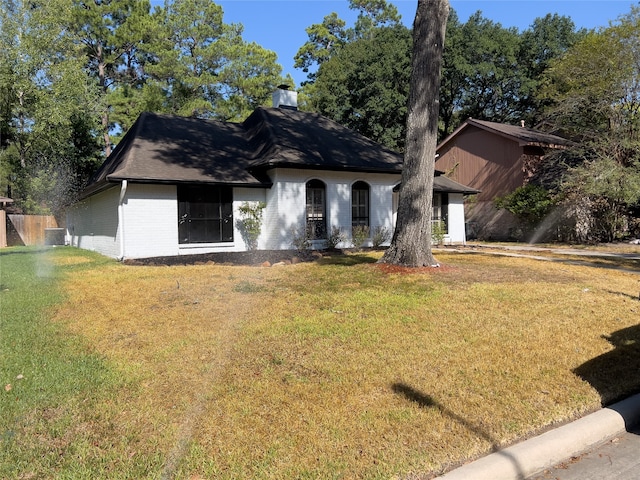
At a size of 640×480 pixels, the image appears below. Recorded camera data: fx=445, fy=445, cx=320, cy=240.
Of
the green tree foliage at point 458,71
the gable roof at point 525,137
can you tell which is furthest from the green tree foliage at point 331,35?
the gable roof at point 525,137

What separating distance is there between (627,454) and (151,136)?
15437 mm

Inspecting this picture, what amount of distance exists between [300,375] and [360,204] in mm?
12483

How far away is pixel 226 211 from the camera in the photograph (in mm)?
14227

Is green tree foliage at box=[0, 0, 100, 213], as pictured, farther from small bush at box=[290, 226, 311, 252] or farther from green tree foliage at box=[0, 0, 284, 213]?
small bush at box=[290, 226, 311, 252]

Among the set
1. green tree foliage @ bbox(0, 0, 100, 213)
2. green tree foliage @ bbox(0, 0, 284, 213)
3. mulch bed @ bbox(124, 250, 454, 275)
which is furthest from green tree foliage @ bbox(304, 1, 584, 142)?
mulch bed @ bbox(124, 250, 454, 275)

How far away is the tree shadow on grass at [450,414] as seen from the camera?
9.46ft

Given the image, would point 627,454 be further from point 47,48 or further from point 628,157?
point 47,48

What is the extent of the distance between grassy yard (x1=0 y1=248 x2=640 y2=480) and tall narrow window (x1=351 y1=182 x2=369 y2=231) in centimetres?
846

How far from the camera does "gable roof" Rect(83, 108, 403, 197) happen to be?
13.4 meters

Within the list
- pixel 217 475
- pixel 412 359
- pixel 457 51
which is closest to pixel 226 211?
pixel 412 359

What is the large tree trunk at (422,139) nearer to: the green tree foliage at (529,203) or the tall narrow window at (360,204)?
the tall narrow window at (360,204)

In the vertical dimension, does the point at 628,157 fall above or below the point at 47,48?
below

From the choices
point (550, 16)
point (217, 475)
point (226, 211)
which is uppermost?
point (550, 16)

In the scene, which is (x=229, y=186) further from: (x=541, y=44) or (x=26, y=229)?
(x=541, y=44)
